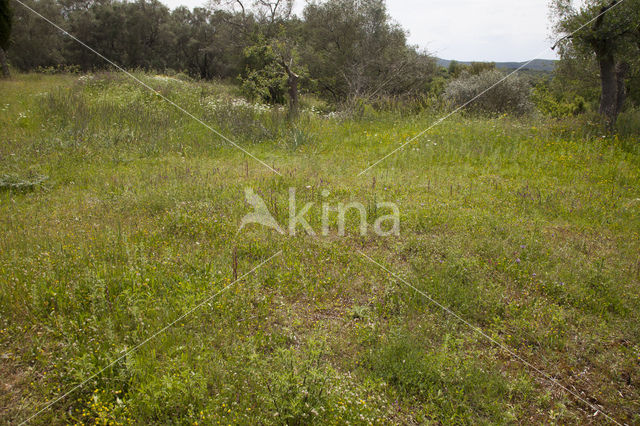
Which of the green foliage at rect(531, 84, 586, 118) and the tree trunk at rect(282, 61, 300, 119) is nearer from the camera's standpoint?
the tree trunk at rect(282, 61, 300, 119)

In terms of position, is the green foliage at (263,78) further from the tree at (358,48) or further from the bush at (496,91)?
the bush at (496,91)

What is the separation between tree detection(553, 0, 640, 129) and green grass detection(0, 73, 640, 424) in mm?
2995

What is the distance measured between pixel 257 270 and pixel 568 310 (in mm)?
3149

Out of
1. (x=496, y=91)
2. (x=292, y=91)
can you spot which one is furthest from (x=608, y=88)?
(x=292, y=91)

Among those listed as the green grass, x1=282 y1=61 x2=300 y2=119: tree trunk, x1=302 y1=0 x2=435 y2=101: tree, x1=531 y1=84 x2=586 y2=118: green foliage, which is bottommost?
the green grass

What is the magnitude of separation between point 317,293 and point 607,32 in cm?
949

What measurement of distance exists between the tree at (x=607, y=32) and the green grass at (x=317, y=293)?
9.83ft

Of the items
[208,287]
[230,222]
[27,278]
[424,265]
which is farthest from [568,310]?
[27,278]

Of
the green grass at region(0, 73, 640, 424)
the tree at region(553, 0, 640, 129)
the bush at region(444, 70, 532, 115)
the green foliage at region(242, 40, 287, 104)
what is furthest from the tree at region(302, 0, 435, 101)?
the green grass at region(0, 73, 640, 424)

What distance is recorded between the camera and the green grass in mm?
2559

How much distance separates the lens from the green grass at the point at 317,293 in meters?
2.56

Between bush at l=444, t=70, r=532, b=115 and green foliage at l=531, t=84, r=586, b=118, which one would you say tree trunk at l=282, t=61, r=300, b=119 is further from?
green foliage at l=531, t=84, r=586, b=118

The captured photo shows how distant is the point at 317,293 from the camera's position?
3.77m

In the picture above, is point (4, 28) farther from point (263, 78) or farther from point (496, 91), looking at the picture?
point (496, 91)
